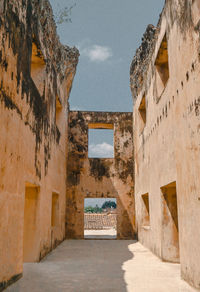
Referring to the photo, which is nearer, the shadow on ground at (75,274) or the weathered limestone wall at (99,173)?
the shadow on ground at (75,274)

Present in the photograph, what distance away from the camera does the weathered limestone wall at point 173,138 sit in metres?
4.04

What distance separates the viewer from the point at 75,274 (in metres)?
4.98

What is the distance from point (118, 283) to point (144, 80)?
6.22 meters


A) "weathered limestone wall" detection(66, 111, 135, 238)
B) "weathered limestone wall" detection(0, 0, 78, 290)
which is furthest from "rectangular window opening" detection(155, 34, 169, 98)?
"weathered limestone wall" detection(66, 111, 135, 238)

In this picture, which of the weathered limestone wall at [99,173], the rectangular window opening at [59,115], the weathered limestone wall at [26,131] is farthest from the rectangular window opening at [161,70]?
the weathered limestone wall at [99,173]

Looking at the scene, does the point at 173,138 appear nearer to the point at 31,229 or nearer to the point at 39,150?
the point at 39,150

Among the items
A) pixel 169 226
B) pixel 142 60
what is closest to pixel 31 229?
pixel 169 226

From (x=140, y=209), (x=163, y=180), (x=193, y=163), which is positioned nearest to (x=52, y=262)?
(x=163, y=180)

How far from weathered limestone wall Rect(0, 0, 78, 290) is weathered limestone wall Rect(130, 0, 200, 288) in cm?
264

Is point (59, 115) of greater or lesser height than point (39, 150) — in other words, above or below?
above

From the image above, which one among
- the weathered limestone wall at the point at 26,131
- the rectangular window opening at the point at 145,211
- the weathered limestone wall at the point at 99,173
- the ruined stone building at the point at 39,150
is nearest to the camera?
the weathered limestone wall at the point at 26,131

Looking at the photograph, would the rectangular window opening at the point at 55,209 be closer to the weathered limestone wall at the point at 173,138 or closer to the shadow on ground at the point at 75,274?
the shadow on ground at the point at 75,274

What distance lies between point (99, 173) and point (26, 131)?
278 inches

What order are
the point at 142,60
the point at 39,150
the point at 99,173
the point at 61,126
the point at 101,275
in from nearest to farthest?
the point at 101,275 → the point at 39,150 → the point at 142,60 → the point at 61,126 → the point at 99,173
